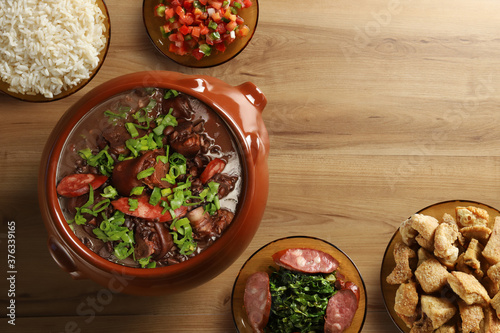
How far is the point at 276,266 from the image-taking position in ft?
6.33

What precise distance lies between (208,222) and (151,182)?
201mm

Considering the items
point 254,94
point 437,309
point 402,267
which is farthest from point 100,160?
point 437,309

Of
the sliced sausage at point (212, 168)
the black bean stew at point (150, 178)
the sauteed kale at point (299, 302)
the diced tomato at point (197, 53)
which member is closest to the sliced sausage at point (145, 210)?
the black bean stew at point (150, 178)

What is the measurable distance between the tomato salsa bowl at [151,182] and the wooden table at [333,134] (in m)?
0.53

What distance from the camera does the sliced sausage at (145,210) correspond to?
1.46 m

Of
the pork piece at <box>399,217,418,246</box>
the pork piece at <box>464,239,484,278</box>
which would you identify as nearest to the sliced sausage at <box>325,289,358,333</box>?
the pork piece at <box>399,217,418,246</box>

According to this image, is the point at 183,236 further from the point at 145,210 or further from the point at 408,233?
the point at 408,233

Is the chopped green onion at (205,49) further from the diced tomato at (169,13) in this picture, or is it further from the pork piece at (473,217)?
the pork piece at (473,217)

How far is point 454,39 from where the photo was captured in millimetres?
2121

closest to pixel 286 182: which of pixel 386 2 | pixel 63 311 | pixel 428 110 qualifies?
pixel 428 110

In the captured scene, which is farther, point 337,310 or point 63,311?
point 63,311

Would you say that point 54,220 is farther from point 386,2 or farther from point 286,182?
point 386,2

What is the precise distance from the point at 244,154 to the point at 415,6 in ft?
3.71

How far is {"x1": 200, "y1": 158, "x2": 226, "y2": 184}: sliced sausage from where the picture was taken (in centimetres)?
148
